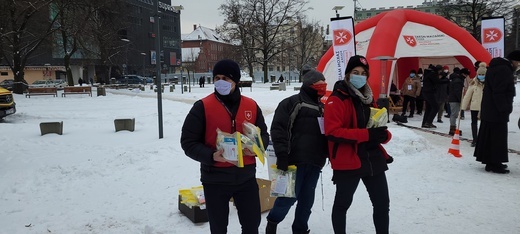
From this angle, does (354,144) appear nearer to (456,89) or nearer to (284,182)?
(284,182)

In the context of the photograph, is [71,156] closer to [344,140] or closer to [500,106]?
[344,140]

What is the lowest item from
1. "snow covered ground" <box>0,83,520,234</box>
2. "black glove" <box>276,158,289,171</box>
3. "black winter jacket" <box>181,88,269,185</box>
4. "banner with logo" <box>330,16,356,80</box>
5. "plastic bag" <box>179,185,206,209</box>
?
"snow covered ground" <box>0,83,520,234</box>

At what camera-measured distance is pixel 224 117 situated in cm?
298

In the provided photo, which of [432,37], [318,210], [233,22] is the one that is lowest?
[318,210]

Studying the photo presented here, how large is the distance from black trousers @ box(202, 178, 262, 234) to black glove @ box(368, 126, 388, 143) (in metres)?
1.08

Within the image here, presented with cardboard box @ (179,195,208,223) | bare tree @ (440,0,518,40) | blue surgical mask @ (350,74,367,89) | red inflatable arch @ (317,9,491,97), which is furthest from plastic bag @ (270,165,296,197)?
bare tree @ (440,0,518,40)

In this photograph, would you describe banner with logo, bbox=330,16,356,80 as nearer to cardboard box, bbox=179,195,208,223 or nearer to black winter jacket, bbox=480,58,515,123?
black winter jacket, bbox=480,58,515,123

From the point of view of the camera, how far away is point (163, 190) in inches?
227

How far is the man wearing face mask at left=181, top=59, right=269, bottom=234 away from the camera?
2.95 m

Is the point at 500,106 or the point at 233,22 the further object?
the point at 233,22

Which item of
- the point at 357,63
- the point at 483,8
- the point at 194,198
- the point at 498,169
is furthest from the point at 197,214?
the point at 483,8

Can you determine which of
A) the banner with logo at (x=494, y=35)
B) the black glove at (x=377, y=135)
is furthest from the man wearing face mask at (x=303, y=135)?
the banner with logo at (x=494, y=35)

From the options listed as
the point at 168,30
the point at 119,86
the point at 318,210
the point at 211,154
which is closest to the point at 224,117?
the point at 211,154

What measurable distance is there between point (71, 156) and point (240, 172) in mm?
6252
